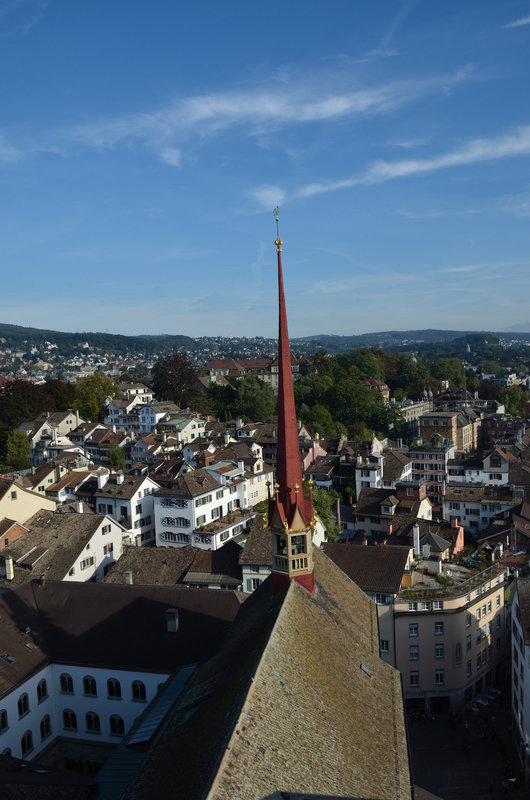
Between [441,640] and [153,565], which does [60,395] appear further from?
[441,640]

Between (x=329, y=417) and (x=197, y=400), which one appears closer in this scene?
(x=329, y=417)

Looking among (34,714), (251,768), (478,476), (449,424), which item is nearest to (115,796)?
(251,768)

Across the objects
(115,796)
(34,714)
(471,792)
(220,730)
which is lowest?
(471,792)

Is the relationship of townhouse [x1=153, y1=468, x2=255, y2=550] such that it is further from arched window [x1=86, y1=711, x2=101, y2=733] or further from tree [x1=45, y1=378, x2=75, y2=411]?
tree [x1=45, y1=378, x2=75, y2=411]

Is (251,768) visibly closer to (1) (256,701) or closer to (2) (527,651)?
(1) (256,701)

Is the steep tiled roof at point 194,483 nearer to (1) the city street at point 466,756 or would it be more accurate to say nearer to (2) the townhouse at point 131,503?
(2) the townhouse at point 131,503

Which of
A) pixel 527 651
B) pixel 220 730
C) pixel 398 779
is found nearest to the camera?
pixel 220 730
